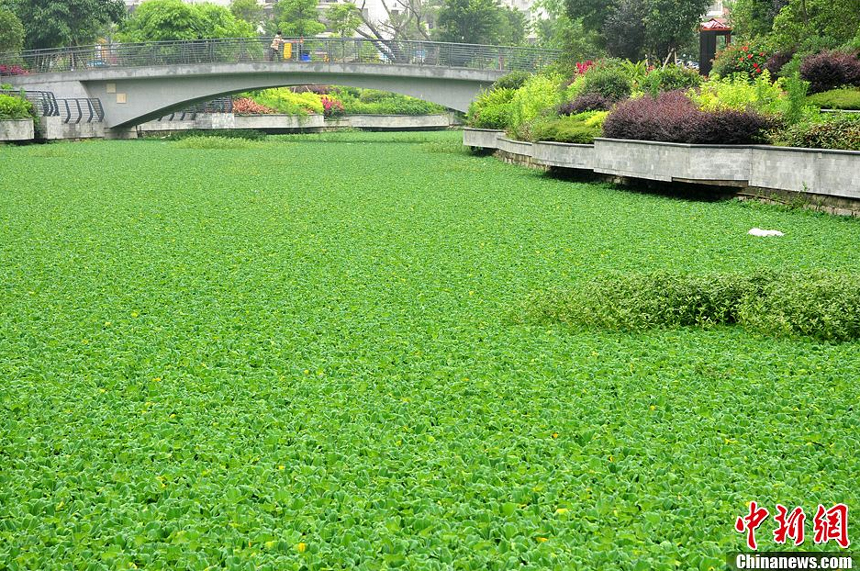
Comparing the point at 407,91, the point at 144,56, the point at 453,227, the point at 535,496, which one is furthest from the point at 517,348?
the point at 144,56

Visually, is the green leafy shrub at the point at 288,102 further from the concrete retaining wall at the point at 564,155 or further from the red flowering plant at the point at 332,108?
the concrete retaining wall at the point at 564,155

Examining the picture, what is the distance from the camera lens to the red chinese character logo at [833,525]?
10.5 ft

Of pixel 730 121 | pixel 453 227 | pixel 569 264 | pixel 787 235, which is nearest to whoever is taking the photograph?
pixel 569 264

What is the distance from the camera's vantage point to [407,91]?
33.8 metres

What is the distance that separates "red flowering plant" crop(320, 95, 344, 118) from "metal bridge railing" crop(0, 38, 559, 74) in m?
10.5

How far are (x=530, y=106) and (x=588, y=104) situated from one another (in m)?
2.48

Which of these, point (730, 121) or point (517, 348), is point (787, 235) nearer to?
point (730, 121)

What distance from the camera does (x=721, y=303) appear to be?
20.2 ft

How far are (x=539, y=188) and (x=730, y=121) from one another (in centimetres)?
313

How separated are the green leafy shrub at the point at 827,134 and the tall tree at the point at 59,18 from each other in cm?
4188

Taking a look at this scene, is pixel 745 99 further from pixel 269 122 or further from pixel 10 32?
pixel 10 32

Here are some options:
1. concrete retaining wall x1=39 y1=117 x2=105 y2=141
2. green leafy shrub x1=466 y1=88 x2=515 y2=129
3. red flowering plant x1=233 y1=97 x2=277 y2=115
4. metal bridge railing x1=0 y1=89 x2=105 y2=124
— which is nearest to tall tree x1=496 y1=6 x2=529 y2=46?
red flowering plant x1=233 y1=97 x2=277 y2=115

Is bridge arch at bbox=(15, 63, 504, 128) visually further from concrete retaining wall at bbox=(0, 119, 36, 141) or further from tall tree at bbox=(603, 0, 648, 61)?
concrete retaining wall at bbox=(0, 119, 36, 141)

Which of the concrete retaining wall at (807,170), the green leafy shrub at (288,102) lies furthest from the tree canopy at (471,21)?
the concrete retaining wall at (807,170)
